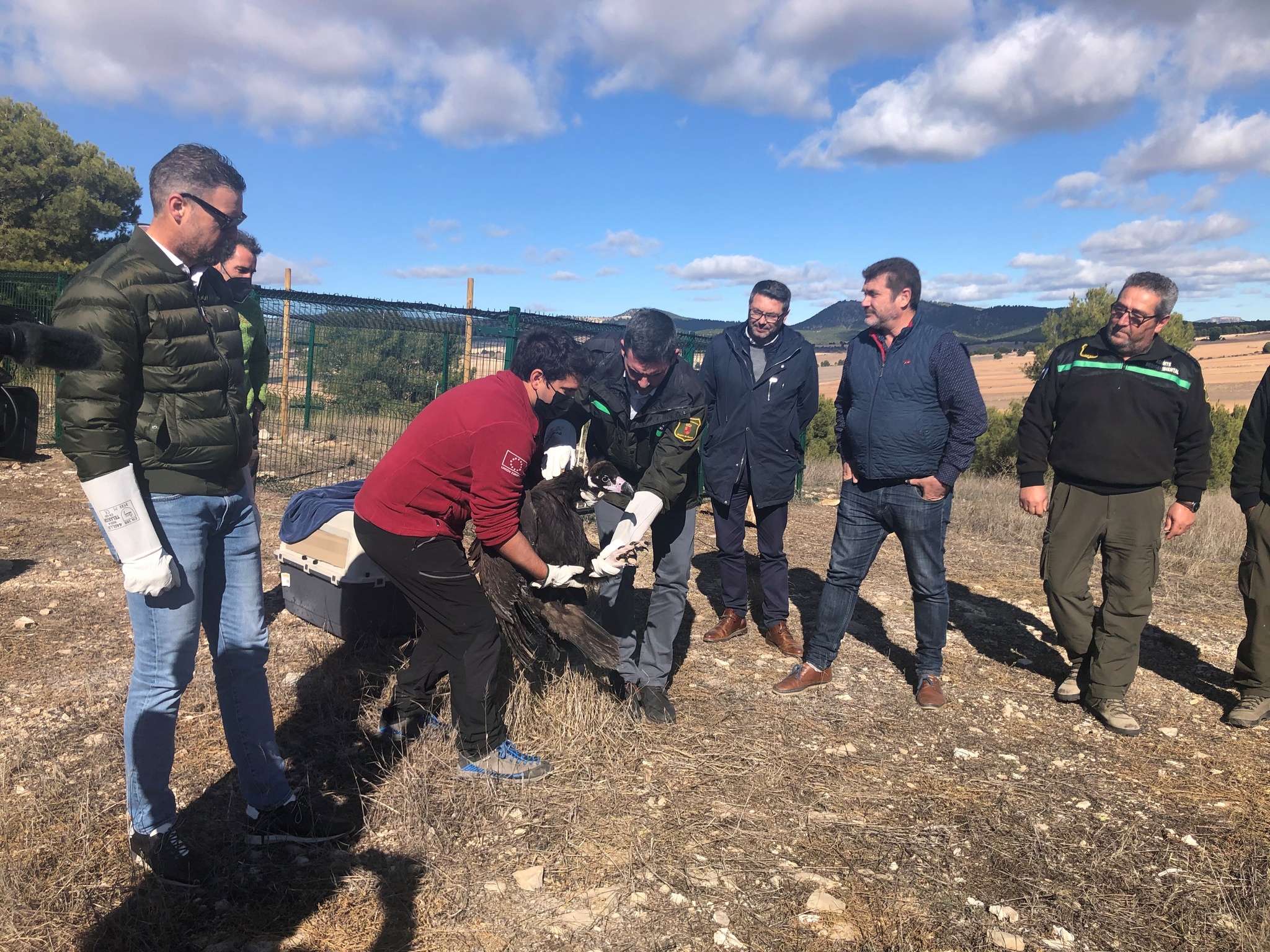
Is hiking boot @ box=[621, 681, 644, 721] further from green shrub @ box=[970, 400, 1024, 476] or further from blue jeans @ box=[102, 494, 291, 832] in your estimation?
green shrub @ box=[970, 400, 1024, 476]

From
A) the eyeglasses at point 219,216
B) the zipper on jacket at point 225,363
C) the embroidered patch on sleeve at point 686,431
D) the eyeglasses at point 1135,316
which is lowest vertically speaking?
the embroidered patch on sleeve at point 686,431

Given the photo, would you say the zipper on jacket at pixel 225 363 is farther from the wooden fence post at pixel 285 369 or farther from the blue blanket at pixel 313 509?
the wooden fence post at pixel 285 369

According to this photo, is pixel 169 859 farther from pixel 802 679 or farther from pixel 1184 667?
pixel 1184 667

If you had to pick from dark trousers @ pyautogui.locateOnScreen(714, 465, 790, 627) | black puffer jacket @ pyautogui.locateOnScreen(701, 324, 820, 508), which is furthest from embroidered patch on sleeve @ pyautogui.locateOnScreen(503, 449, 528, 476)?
dark trousers @ pyautogui.locateOnScreen(714, 465, 790, 627)

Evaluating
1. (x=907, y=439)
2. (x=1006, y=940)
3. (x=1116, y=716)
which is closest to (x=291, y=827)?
(x=1006, y=940)

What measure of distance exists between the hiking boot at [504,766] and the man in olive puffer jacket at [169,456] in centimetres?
82

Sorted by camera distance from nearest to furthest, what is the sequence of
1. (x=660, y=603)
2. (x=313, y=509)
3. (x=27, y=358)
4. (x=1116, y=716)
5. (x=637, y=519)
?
(x=27, y=358)
(x=637, y=519)
(x=660, y=603)
(x=1116, y=716)
(x=313, y=509)

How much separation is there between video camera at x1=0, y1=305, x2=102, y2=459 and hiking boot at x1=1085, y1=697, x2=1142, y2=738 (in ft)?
13.7

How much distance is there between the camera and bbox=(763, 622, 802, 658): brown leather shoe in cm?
459

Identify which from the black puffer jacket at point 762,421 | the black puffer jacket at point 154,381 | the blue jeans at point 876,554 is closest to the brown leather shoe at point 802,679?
the blue jeans at point 876,554

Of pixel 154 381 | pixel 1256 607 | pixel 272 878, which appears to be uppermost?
pixel 154 381

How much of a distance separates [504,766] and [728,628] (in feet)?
7.07

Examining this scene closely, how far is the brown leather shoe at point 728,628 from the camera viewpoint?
4.75 metres

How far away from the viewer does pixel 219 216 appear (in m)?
2.12
